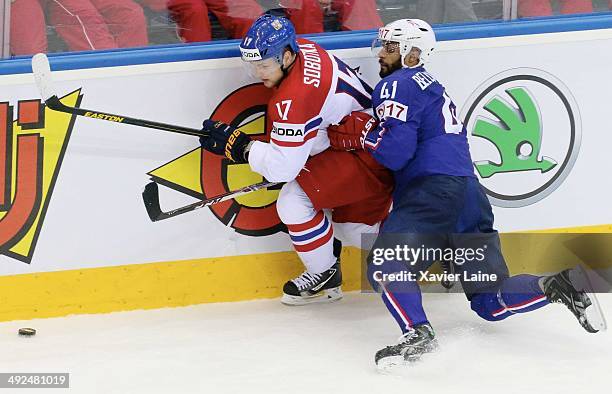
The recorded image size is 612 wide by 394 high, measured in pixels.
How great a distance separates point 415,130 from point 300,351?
29.5 inches

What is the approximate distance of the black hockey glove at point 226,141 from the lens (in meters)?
3.11

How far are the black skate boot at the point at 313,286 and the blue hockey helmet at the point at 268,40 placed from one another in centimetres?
73

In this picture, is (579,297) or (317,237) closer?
(579,297)

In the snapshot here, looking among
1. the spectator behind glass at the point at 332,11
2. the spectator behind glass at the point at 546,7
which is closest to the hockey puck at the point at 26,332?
the spectator behind glass at the point at 332,11

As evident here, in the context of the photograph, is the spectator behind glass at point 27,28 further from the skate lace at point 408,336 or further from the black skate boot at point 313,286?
the skate lace at point 408,336

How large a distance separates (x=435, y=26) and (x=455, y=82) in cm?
21

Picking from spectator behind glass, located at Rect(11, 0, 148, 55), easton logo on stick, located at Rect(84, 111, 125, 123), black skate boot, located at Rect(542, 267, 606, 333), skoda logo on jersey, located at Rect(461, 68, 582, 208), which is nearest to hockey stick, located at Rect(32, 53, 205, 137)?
easton logo on stick, located at Rect(84, 111, 125, 123)

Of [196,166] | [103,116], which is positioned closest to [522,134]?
[196,166]

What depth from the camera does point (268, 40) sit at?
301cm

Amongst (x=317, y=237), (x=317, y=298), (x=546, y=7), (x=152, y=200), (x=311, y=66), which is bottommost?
(x=317, y=298)

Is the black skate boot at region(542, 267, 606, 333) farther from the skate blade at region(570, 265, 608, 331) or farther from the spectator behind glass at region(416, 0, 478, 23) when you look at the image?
the spectator behind glass at region(416, 0, 478, 23)

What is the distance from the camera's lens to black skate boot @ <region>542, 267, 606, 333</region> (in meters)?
2.86

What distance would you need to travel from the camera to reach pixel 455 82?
3.45m

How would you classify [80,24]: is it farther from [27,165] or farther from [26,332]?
[26,332]
